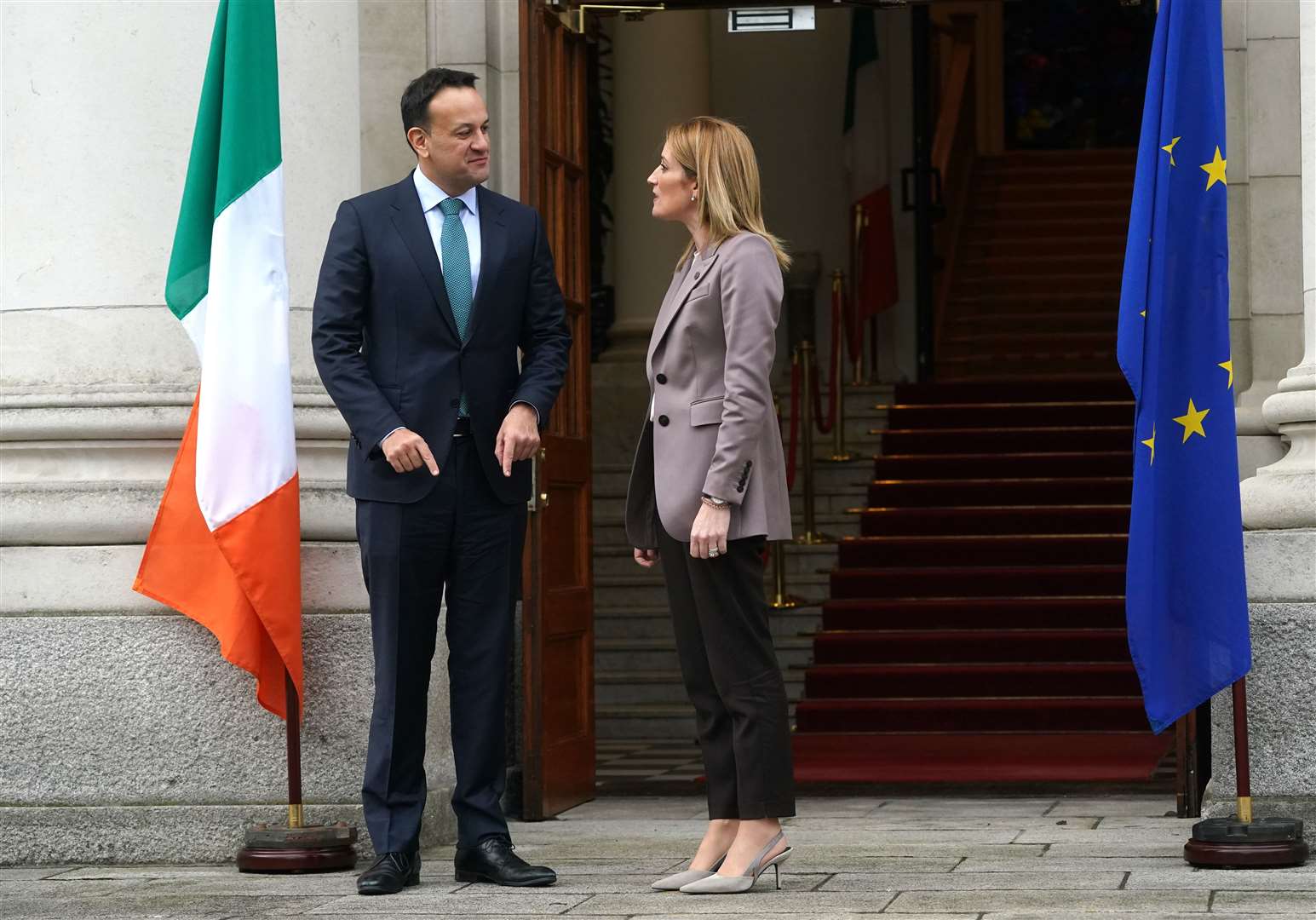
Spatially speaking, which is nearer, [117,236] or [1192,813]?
[117,236]

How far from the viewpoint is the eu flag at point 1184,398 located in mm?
5191

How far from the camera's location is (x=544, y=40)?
22.2ft

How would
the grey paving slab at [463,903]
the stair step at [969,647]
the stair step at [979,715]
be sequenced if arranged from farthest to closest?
the stair step at [969,647] → the stair step at [979,715] → the grey paving slab at [463,903]

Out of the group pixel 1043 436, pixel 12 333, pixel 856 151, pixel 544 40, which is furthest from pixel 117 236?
pixel 856 151

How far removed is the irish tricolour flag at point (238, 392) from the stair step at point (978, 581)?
574 centimetres

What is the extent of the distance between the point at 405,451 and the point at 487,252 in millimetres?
612

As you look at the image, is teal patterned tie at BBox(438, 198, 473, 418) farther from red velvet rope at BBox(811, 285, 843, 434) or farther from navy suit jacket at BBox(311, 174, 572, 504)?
red velvet rope at BBox(811, 285, 843, 434)

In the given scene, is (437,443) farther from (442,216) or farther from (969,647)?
(969,647)

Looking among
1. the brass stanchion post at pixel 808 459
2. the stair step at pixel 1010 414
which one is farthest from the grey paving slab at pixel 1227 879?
the stair step at pixel 1010 414

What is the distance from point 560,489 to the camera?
693 cm

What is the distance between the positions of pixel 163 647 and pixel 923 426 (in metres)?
7.86

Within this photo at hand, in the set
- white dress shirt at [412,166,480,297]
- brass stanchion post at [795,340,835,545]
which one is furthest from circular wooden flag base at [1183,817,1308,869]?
brass stanchion post at [795,340,835,545]

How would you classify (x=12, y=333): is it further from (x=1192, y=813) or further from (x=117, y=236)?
(x=1192, y=813)

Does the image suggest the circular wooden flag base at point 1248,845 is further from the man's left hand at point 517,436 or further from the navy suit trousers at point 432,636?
the man's left hand at point 517,436
